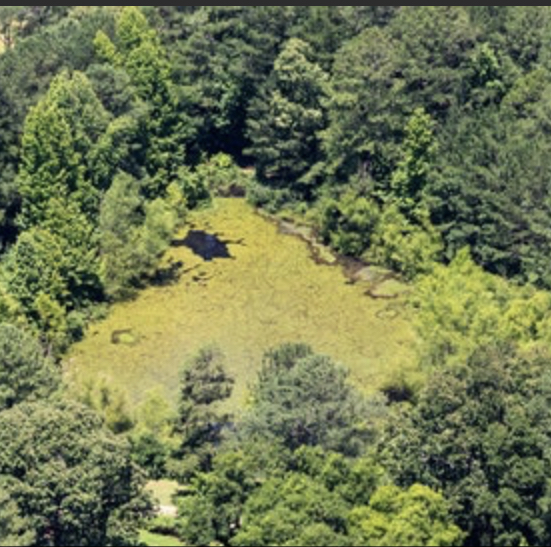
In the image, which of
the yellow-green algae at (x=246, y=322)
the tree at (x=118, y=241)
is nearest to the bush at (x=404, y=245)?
the yellow-green algae at (x=246, y=322)

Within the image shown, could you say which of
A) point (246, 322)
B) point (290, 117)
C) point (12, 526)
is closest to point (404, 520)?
point (12, 526)

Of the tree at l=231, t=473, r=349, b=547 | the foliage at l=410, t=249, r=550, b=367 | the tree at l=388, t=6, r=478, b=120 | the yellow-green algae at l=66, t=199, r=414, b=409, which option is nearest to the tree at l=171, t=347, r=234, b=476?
the tree at l=231, t=473, r=349, b=547

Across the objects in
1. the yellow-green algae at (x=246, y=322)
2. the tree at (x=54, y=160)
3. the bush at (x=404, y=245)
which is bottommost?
the yellow-green algae at (x=246, y=322)

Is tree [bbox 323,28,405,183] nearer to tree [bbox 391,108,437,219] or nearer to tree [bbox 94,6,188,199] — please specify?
tree [bbox 391,108,437,219]

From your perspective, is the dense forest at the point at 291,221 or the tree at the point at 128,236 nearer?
the dense forest at the point at 291,221

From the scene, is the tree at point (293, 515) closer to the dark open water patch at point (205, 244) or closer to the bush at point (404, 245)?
the bush at point (404, 245)

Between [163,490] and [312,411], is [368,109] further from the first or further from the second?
[163,490]
